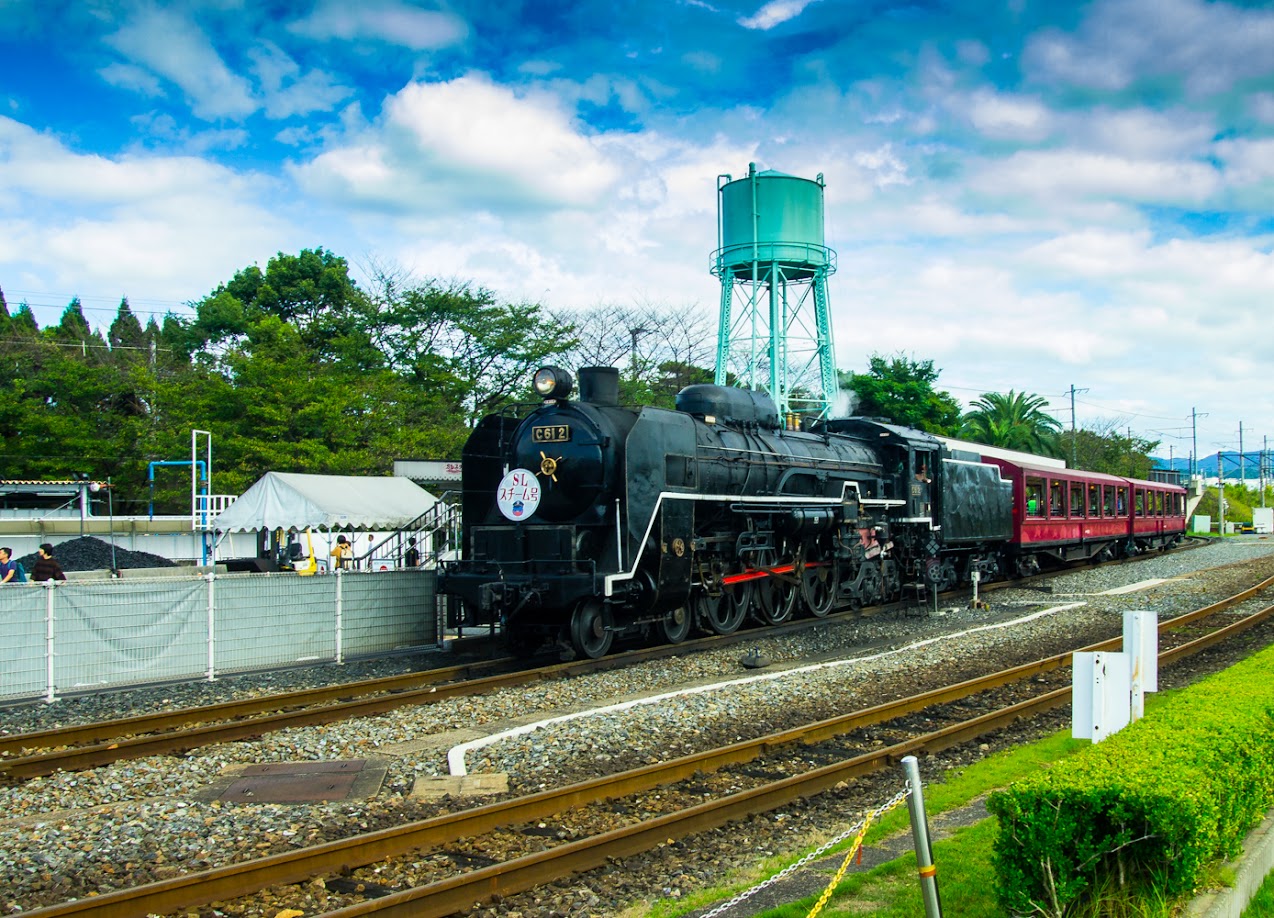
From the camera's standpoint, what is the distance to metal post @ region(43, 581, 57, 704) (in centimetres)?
1066

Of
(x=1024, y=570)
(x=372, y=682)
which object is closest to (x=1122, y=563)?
(x=1024, y=570)

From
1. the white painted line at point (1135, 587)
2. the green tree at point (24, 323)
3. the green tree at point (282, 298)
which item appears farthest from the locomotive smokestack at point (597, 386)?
the green tree at point (24, 323)

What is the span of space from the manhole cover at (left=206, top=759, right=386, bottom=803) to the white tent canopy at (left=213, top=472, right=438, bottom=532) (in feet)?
41.1

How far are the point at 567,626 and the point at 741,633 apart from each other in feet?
11.2

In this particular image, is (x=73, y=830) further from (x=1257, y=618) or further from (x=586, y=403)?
(x=1257, y=618)

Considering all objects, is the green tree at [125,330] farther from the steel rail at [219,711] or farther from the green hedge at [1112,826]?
the green hedge at [1112,826]

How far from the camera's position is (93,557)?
78.6 feet

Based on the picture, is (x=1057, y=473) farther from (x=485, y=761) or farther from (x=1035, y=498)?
(x=485, y=761)

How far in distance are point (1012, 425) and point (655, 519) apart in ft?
158

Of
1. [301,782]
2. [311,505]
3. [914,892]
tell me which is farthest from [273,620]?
[914,892]

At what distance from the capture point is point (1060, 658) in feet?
41.9

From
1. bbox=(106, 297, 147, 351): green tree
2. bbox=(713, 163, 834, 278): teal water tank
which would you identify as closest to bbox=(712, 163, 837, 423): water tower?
bbox=(713, 163, 834, 278): teal water tank

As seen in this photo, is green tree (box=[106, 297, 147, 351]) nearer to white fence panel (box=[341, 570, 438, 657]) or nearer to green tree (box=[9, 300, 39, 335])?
green tree (box=[9, 300, 39, 335])

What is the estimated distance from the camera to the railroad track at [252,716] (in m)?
8.30
